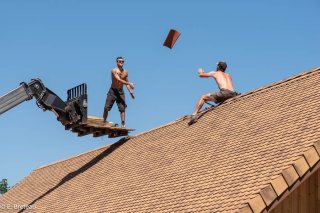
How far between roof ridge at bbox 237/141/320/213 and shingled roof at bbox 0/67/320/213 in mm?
14

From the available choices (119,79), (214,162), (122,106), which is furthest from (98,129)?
(214,162)

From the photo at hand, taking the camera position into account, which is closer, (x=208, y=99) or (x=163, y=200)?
(x=163, y=200)

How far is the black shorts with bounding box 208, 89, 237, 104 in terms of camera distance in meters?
16.8

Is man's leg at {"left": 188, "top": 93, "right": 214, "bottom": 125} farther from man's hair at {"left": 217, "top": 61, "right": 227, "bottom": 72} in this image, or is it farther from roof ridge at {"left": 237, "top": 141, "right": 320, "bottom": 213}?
roof ridge at {"left": 237, "top": 141, "right": 320, "bottom": 213}

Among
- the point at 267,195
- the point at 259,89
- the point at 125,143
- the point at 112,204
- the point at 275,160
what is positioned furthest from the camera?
the point at 125,143

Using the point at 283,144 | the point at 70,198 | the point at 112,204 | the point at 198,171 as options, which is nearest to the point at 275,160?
the point at 283,144

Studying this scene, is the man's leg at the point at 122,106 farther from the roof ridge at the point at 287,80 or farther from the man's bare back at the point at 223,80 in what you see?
the roof ridge at the point at 287,80

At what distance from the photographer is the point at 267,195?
10.5 m

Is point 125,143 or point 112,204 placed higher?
point 125,143

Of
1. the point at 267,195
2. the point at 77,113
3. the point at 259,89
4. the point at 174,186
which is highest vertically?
the point at 77,113

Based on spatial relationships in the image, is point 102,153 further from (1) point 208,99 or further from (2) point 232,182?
(2) point 232,182

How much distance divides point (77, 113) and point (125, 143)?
1472 millimetres

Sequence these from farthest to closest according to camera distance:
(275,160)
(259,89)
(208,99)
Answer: (208,99) < (259,89) < (275,160)

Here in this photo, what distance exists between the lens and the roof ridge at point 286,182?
10.4 meters
